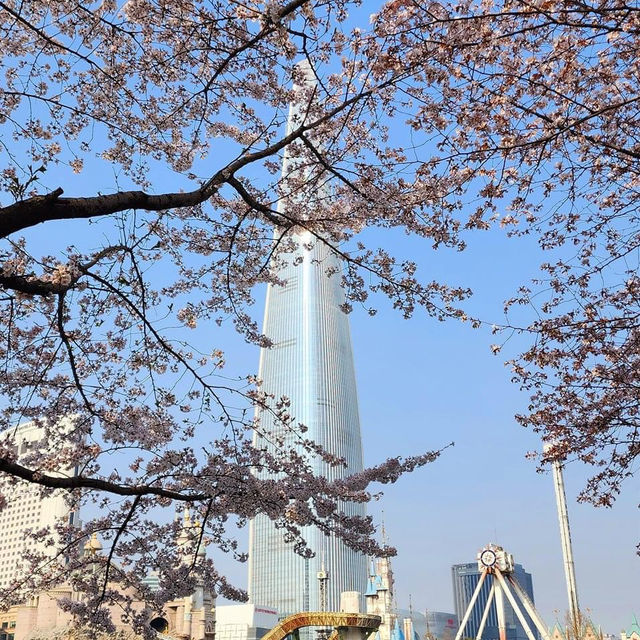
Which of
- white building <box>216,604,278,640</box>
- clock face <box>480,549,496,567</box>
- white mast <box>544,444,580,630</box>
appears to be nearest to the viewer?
white mast <box>544,444,580,630</box>

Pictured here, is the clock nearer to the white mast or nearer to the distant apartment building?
the white mast

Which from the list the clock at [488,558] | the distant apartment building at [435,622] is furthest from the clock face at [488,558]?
the distant apartment building at [435,622]

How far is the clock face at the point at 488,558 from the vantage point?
7325cm

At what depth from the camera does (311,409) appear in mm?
132000

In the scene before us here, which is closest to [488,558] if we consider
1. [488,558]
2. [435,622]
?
[488,558]

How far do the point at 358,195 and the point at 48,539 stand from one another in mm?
8459

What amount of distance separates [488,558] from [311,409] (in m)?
62.3

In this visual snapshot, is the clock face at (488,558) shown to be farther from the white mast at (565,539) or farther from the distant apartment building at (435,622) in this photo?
the distant apartment building at (435,622)

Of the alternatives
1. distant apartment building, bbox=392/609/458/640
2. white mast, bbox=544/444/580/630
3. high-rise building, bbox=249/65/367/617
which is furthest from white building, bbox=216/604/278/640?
white mast, bbox=544/444/580/630

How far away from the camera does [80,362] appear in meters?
10.7

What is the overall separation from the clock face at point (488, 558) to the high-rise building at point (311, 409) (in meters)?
55.0

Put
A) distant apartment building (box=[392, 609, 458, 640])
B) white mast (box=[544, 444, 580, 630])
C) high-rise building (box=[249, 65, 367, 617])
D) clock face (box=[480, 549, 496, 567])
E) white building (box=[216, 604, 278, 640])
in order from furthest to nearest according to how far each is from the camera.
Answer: distant apartment building (box=[392, 609, 458, 640]) → high-rise building (box=[249, 65, 367, 617]) → white building (box=[216, 604, 278, 640]) → clock face (box=[480, 549, 496, 567]) → white mast (box=[544, 444, 580, 630])

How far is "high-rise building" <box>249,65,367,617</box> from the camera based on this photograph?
13150 centimetres

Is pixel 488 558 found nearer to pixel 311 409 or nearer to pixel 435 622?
pixel 311 409
